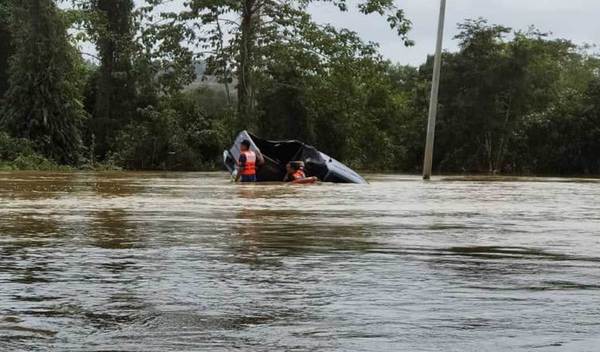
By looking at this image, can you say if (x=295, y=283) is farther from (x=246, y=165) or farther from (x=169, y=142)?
(x=169, y=142)

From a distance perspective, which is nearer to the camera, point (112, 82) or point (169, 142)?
point (169, 142)

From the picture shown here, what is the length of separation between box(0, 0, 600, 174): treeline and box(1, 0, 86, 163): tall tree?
2.4 inches

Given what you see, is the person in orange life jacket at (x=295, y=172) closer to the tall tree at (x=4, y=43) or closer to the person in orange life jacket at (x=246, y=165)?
the person in orange life jacket at (x=246, y=165)

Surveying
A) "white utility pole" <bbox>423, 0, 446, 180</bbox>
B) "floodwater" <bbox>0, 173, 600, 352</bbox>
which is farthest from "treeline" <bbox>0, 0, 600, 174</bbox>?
"floodwater" <bbox>0, 173, 600, 352</bbox>

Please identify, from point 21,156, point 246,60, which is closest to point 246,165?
point 21,156

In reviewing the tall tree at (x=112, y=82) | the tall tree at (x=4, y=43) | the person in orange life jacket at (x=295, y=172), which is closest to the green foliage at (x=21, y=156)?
the tall tree at (x=4, y=43)

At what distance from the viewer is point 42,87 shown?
43.8 m

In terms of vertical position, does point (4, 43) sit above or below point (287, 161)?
above

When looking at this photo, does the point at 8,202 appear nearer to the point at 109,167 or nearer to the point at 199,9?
the point at 109,167

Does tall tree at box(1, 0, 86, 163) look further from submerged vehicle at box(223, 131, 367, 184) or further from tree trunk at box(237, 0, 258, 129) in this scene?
submerged vehicle at box(223, 131, 367, 184)

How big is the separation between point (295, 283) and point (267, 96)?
52.7 metres

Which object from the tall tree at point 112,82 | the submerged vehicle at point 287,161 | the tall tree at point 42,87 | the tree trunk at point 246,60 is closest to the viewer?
the submerged vehicle at point 287,161

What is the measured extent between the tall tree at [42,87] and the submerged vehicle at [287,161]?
757 inches

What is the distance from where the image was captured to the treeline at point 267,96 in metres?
44.6
